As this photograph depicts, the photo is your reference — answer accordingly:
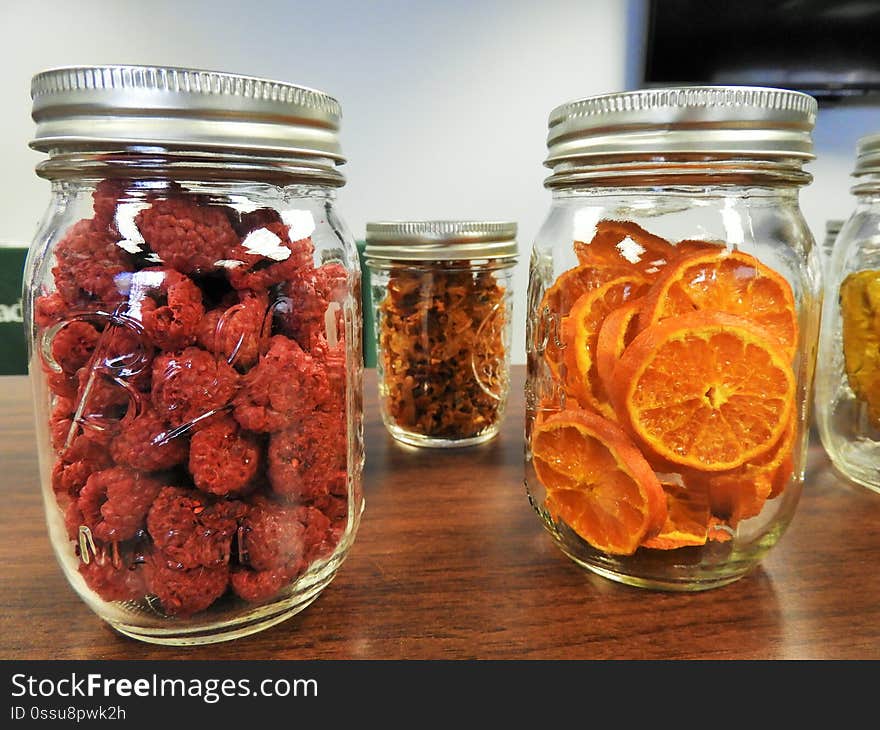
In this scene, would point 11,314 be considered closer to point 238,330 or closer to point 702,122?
point 238,330

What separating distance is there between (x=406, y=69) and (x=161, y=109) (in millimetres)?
1578

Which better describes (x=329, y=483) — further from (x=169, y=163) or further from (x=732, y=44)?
(x=732, y=44)

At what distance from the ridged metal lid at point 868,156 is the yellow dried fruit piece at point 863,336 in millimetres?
87

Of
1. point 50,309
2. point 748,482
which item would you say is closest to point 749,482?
point 748,482

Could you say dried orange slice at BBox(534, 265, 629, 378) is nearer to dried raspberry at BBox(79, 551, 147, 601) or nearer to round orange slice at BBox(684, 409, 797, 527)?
round orange slice at BBox(684, 409, 797, 527)

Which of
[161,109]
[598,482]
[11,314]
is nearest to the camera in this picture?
[161,109]

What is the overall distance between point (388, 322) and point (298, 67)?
128 cm

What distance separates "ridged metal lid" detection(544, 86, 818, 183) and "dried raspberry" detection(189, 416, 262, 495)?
270 mm

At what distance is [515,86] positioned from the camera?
1800 millimetres

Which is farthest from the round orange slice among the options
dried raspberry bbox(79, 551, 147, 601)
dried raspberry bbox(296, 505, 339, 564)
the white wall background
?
the white wall background

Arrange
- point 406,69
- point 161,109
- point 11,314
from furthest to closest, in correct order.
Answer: point 406,69 → point 11,314 → point 161,109

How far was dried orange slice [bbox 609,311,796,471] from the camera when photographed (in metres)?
0.40

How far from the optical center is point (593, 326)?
1.44 feet
